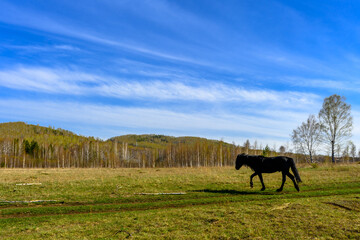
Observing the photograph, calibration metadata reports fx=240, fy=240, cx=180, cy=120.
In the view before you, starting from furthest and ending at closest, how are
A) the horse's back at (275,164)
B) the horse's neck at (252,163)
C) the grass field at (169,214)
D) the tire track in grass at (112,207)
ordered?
the horse's neck at (252,163) → the horse's back at (275,164) → the tire track in grass at (112,207) → the grass field at (169,214)

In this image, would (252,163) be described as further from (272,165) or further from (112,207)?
(112,207)

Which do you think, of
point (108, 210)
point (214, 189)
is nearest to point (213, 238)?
point (108, 210)

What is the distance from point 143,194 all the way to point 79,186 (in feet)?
22.3

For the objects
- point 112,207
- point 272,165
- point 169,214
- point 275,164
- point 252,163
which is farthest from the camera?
point 252,163

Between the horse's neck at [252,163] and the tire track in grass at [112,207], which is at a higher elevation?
the horse's neck at [252,163]

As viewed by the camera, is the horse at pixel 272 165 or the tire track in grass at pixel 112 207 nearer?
the tire track in grass at pixel 112 207

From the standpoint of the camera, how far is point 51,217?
13.0 metres

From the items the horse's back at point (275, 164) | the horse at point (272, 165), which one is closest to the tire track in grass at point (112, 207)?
the horse at point (272, 165)

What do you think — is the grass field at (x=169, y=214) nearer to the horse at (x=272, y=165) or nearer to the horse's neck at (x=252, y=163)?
the horse at (x=272, y=165)

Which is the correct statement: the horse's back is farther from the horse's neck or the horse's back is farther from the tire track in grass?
the tire track in grass

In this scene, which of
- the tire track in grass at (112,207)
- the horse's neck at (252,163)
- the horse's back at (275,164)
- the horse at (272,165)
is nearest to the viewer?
the tire track in grass at (112,207)

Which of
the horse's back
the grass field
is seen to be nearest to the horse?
the horse's back

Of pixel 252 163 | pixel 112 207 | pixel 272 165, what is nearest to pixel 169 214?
pixel 112 207

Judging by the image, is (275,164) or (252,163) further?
(252,163)
